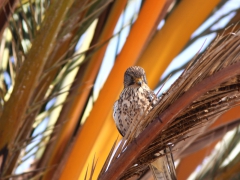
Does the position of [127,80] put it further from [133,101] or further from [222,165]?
[222,165]

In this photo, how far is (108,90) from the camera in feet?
9.32

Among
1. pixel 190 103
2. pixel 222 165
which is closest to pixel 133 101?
pixel 222 165

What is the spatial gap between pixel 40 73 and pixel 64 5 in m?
0.33

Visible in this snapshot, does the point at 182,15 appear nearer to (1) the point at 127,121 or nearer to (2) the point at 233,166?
(1) the point at 127,121

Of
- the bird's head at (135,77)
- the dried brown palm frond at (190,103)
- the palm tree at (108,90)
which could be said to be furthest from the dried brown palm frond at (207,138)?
the dried brown palm frond at (190,103)

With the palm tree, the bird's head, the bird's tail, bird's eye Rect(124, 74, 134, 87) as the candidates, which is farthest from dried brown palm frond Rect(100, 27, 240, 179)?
bird's eye Rect(124, 74, 134, 87)

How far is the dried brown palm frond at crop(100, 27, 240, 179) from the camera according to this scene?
1693mm

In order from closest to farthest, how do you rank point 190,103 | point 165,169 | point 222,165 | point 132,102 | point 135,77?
point 190,103 → point 165,169 → point 222,165 → point 132,102 → point 135,77

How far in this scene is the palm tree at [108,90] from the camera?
5.82 feet

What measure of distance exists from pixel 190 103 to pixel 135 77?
141 centimetres

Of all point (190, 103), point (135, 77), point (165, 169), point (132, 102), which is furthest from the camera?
point (135, 77)

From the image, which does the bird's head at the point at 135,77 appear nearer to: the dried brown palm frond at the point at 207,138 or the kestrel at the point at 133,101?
the kestrel at the point at 133,101

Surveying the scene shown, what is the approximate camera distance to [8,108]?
7.63ft

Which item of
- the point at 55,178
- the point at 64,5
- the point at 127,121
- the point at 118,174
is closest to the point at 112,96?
the point at 127,121
